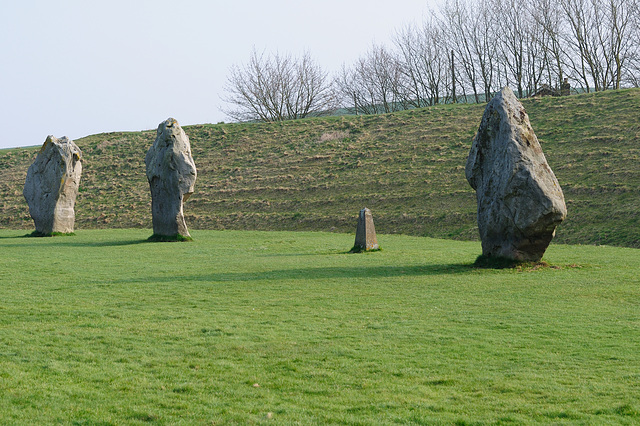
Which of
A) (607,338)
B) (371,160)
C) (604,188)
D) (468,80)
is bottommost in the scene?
(607,338)

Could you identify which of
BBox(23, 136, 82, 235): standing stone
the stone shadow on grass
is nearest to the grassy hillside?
BBox(23, 136, 82, 235): standing stone

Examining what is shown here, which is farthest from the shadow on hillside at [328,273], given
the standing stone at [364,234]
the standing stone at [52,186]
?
the standing stone at [52,186]

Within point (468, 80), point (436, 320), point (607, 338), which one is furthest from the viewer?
point (468, 80)

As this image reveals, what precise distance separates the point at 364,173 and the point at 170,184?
59.0ft

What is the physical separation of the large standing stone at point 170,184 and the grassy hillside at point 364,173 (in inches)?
372

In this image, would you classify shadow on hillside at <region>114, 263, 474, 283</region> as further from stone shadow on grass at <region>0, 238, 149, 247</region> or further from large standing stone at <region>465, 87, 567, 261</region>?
stone shadow on grass at <region>0, 238, 149, 247</region>

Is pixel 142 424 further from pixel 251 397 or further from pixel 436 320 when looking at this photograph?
pixel 436 320

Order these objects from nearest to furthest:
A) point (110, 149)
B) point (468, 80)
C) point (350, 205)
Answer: point (350, 205), point (110, 149), point (468, 80)

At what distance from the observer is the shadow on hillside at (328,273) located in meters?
13.5

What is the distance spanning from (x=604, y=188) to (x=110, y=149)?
3828cm

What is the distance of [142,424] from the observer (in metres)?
4.95

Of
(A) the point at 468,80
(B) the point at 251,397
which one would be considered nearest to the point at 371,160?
(A) the point at 468,80

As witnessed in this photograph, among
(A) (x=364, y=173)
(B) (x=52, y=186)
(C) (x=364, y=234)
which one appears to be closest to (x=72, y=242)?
(B) (x=52, y=186)

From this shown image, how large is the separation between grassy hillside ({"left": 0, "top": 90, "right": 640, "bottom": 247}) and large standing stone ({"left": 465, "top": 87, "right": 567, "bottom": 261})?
8921 millimetres
